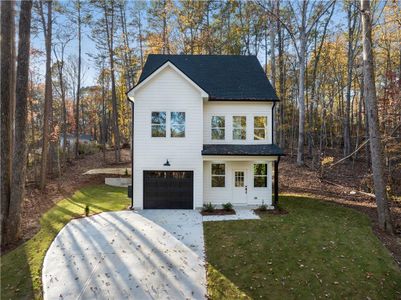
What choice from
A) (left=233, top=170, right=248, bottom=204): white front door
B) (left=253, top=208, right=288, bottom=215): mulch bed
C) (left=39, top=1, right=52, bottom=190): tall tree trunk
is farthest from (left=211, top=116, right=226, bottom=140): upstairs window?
(left=39, top=1, right=52, bottom=190): tall tree trunk

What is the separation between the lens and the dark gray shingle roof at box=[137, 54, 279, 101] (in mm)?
14344

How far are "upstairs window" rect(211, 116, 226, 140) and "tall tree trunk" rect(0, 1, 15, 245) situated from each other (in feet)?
29.8

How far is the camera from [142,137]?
13.3m

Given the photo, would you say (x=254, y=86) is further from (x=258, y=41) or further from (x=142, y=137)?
(x=258, y=41)

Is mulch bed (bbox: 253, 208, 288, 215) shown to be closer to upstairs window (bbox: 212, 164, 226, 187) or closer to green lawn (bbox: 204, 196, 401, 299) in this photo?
green lawn (bbox: 204, 196, 401, 299)

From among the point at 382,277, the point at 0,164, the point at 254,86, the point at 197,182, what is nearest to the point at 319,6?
the point at 254,86

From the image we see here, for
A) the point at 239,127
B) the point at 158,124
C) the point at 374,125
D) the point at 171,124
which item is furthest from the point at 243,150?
the point at 374,125

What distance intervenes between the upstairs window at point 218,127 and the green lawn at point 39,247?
6138 millimetres

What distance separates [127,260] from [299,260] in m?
5.43

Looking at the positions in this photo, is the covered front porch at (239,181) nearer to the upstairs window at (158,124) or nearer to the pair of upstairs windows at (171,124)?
the pair of upstairs windows at (171,124)

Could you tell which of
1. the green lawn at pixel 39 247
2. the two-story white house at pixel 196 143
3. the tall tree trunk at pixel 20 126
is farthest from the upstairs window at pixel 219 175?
the tall tree trunk at pixel 20 126

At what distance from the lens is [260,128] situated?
14.4 meters

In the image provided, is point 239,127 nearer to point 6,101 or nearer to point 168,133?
point 168,133

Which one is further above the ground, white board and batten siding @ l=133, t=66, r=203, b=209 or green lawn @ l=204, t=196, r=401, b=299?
white board and batten siding @ l=133, t=66, r=203, b=209
